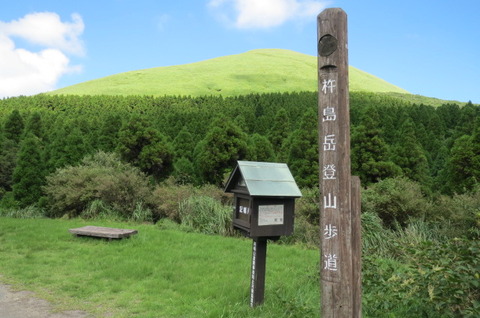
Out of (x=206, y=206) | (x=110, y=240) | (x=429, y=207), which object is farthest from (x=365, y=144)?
(x=110, y=240)

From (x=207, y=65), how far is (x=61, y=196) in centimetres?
7173

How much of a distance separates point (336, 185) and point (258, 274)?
2389mm

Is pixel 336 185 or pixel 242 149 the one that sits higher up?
pixel 242 149

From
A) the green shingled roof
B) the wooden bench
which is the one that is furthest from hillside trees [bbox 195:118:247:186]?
the green shingled roof

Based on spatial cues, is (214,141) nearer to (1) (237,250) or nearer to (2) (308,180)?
(2) (308,180)

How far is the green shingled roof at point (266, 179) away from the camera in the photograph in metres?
5.15

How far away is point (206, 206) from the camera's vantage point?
11711 millimetres

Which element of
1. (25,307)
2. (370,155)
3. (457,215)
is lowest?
(25,307)

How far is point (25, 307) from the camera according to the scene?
545cm

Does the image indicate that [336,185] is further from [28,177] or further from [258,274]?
[28,177]

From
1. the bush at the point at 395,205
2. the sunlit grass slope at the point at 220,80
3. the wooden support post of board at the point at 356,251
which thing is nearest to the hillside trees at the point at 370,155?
the bush at the point at 395,205

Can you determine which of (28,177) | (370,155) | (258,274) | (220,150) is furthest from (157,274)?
(28,177)

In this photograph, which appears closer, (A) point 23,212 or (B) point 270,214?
(B) point 270,214

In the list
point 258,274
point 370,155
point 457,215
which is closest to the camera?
point 258,274
